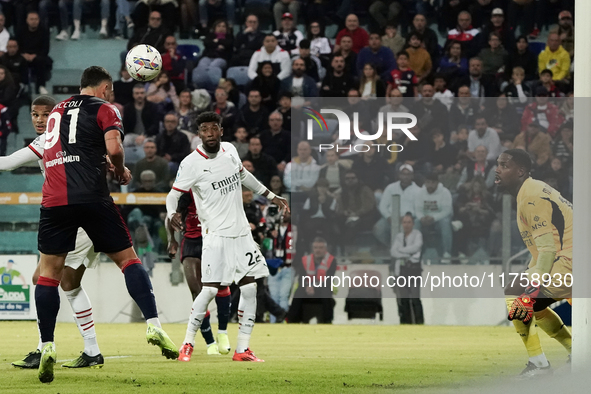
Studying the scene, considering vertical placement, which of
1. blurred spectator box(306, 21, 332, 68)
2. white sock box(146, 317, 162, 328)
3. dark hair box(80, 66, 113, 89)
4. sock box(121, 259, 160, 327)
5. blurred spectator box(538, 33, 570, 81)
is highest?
blurred spectator box(306, 21, 332, 68)

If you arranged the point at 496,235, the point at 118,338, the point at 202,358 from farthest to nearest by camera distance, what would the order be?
the point at 496,235 → the point at 118,338 → the point at 202,358

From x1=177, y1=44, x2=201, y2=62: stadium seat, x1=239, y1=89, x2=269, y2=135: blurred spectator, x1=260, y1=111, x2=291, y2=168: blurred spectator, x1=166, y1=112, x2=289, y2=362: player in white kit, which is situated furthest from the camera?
x1=177, y1=44, x2=201, y2=62: stadium seat

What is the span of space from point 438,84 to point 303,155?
11.0ft

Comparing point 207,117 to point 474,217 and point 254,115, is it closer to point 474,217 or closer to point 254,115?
point 474,217

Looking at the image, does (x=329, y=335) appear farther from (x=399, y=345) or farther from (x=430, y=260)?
(x=430, y=260)

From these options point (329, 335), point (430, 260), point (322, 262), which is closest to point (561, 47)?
point (430, 260)

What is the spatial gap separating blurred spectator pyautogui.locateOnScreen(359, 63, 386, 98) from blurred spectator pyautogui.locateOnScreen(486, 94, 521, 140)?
2.04 meters

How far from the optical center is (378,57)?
53.3 feet

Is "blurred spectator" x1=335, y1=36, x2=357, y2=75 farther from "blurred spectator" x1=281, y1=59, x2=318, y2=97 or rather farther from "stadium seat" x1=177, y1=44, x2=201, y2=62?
"stadium seat" x1=177, y1=44, x2=201, y2=62

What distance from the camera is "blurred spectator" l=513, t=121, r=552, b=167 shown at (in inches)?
534

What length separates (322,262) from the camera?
13539mm

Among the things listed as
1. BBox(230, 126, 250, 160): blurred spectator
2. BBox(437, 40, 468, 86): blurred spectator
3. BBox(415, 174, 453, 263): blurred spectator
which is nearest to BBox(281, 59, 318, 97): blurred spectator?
BBox(230, 126, 250, 160): blurred spectator

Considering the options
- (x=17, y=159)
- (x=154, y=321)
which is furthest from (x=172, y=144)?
(x=154, y=321)

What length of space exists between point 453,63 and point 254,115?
3.98 m
